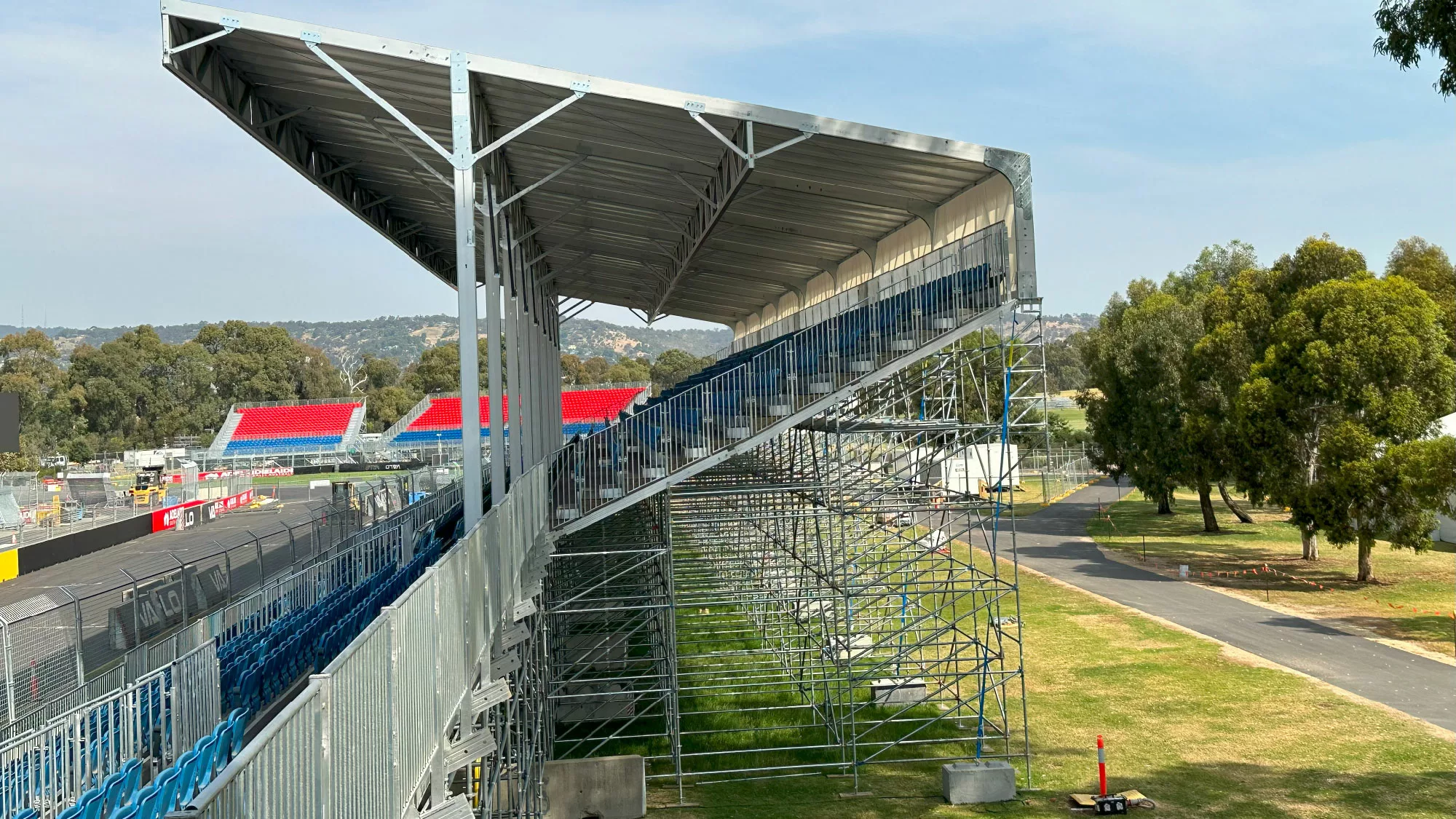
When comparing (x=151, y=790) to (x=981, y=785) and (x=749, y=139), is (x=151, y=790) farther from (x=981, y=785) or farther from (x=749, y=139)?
(x=981, y=785)

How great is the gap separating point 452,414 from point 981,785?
231 ft

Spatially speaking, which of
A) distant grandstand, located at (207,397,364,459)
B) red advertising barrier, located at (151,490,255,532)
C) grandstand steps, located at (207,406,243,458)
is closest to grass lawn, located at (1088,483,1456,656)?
red advertising barrier, located at (151,490,255,532)

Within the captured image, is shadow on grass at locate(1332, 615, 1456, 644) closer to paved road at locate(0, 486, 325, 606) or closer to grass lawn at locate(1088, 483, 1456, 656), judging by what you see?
grass lawn at locate(1088, 483, 1456, 656)

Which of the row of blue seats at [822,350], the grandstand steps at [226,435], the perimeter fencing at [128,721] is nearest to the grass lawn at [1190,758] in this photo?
the row of blue seats at [822,350]

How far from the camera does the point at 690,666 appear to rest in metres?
24.1

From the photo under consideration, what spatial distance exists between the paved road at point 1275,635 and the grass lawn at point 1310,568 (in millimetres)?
1120

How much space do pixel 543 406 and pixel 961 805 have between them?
13861mm

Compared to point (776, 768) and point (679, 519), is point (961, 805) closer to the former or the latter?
point (776, 768)

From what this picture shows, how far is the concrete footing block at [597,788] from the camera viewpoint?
15320 millimetres

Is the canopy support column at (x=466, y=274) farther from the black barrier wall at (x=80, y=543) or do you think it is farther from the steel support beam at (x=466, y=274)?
the black barrier wall at (x=80, y=543)

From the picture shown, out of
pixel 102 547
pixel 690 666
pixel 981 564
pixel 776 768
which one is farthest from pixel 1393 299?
pixel 102 547

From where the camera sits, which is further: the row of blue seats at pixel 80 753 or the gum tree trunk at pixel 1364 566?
the gum tree trunk at pixel 1364 566

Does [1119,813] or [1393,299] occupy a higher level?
[1393,299]

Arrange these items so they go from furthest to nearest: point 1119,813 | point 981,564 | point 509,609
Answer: point 981,564 → point 1119,813 → point 509,609
